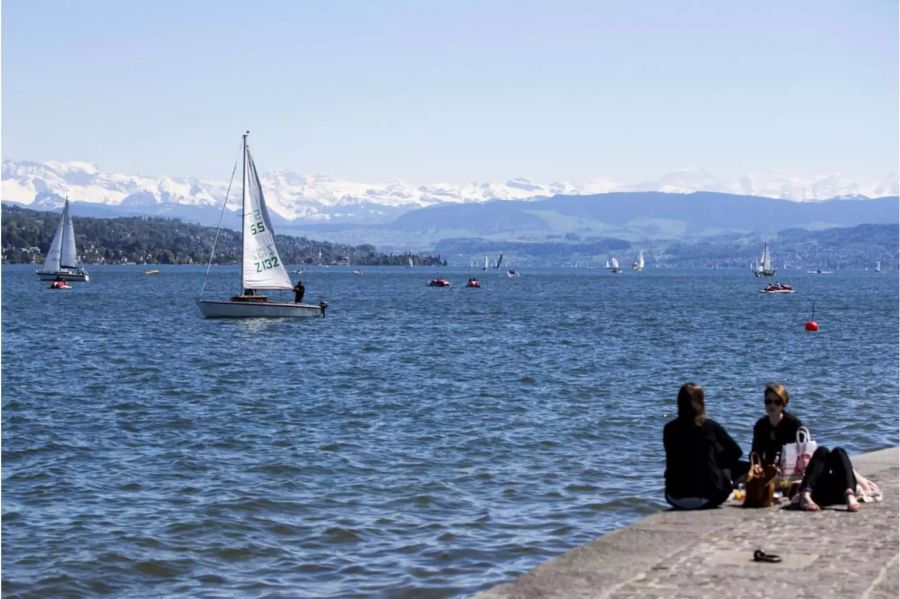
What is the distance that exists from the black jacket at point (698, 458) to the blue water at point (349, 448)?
6.68ft

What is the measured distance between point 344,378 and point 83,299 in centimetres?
8795

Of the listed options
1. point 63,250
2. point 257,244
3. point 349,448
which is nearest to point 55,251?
point 63,250

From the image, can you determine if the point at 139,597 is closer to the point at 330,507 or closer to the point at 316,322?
the point at 330,507

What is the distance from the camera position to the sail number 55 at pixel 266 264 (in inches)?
2960

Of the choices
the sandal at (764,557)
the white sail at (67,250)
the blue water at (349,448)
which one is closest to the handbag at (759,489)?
the blue water at (349,448)

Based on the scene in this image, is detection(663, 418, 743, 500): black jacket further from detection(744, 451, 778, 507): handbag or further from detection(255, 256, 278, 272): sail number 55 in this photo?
detection(255, 256, 278, 272): sail number 55

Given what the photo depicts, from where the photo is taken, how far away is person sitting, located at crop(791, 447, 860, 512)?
15.8 metres

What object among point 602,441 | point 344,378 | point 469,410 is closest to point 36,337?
point 344,378

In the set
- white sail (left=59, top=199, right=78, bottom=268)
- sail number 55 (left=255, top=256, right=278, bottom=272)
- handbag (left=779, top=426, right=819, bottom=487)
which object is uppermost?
white sail (left=59, top=199, right=78, bottom=268)

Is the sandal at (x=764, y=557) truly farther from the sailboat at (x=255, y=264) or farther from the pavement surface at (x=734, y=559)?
the sailboat at (x=255, y=264)

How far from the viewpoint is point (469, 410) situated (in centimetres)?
3341

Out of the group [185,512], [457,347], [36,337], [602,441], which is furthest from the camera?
[36,337]

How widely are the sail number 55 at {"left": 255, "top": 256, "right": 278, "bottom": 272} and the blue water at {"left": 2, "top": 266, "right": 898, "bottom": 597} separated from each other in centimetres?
1205

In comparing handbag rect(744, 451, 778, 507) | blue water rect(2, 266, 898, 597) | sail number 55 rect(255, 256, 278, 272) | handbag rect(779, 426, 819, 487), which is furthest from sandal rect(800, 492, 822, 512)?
sail number 55 rect(255, 256, 278, 272)
